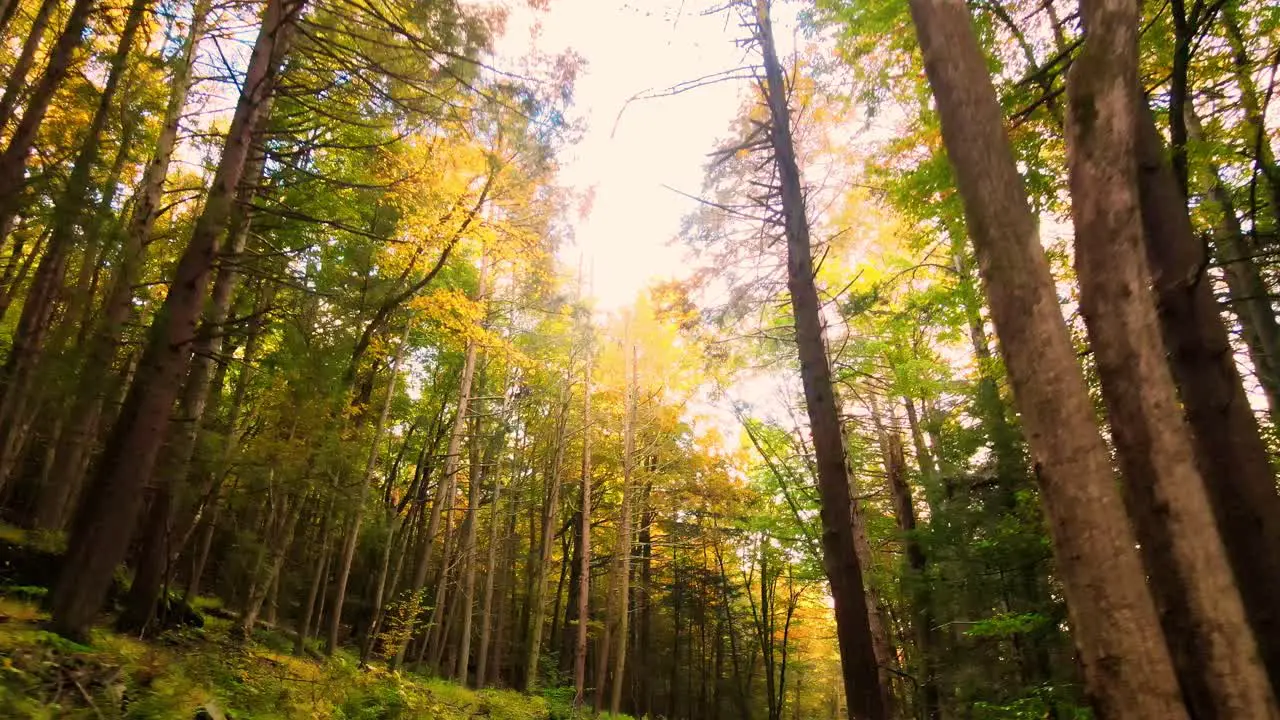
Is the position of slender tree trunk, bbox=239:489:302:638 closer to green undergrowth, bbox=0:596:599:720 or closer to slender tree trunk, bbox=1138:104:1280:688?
green undergrowth, bbox=0:596:599:720

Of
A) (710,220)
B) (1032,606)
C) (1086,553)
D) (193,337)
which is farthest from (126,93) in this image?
(1032,606)

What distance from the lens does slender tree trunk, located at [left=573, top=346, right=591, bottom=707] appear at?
1499 centimetres

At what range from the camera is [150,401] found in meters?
5.00

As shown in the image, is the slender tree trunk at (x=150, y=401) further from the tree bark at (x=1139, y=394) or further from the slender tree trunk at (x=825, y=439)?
the tree bark at (x=1139, y=394)

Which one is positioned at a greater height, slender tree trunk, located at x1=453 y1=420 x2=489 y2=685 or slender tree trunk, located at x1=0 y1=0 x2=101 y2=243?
slender tree trunk, located at x1=0 y1=0 x2=101 y2=243

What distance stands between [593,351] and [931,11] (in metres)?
15.4

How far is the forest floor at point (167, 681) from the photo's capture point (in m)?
3.48

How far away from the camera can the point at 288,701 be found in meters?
5.64

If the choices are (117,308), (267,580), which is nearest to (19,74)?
(117,308)

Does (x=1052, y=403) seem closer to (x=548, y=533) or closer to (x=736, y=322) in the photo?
(x=736, y=322)

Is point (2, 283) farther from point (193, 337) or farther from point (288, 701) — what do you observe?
point (288, 701)

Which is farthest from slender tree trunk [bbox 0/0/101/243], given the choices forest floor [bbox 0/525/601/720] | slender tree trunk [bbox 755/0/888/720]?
slender tree trunk [bbox 755/0/888/720]

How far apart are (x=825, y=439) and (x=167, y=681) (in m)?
5.31

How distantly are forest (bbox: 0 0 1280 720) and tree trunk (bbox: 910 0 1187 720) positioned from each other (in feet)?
0.05
